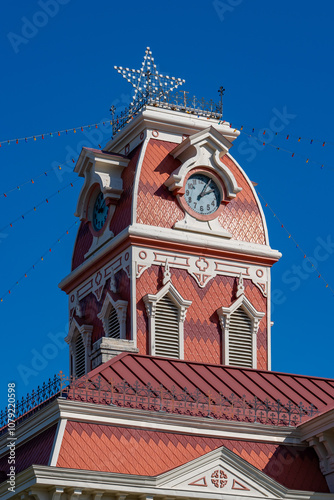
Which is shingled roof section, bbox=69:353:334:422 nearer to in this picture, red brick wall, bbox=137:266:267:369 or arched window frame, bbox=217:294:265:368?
red brick wall, bbox=137:266:267:369

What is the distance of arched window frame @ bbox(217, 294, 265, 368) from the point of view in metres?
42.0

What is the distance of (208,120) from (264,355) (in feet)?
28.4

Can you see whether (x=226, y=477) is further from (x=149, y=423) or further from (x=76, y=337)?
(x=76, y=337)

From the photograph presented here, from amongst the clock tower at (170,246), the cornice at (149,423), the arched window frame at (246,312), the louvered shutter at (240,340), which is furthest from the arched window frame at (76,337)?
the cornice at (149,423)

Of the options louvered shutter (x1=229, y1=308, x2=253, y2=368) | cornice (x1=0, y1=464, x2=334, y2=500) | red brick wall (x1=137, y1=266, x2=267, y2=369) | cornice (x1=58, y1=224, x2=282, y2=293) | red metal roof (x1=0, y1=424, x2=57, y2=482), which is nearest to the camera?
cornice (x1=0, y1=464, x2=334, y2=500)

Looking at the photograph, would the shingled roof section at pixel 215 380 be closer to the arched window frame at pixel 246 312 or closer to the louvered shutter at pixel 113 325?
the arched window frame at pixel 246 312

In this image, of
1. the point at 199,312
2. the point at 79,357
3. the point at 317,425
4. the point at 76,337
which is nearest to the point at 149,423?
the point at 317,425

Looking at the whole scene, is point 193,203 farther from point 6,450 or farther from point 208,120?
point 6,450

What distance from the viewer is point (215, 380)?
36.0 metres

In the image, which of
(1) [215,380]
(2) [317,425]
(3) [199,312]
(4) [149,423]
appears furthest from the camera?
(3) [199,312]

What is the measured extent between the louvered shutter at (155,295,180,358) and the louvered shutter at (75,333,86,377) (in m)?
4.19

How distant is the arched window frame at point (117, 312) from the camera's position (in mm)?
41250

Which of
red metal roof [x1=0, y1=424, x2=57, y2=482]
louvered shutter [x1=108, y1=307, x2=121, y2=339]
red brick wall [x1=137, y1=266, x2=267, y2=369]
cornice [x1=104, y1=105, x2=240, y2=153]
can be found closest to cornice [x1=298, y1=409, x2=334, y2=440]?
red metal roof [x1=0, y1=424, x2=57, y2=482]

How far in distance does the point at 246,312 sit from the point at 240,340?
1.00 meters
